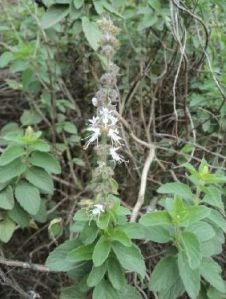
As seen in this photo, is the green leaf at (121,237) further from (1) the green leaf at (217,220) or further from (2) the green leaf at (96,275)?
(1) the green leaf at (217,220)

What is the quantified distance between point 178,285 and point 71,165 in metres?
0.90

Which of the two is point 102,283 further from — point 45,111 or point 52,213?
point 45,111

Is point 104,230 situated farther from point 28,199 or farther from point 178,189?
point 28,199

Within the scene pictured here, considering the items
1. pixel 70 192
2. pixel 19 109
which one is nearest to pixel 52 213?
pixel 70 192

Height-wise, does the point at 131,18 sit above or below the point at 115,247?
above

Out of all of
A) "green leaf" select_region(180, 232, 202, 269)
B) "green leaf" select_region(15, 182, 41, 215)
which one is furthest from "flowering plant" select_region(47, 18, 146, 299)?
"green leaf" select_region(15, 182, 41, 215)

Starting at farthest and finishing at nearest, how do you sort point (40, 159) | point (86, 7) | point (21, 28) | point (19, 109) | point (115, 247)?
point (19, 109) → point (21, 28) → point (86, 7) → point (40, 159) → point (115, 247)

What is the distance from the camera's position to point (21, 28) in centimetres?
238

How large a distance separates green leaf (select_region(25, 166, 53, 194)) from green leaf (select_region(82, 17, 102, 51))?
20.4 inches

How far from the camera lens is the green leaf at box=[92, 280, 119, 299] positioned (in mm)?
1337

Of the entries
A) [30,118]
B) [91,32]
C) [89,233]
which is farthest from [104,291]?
[30,118]

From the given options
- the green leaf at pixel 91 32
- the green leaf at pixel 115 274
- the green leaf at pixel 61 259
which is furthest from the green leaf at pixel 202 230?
the green leaf at pixel 91 32

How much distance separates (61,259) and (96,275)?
121 mm

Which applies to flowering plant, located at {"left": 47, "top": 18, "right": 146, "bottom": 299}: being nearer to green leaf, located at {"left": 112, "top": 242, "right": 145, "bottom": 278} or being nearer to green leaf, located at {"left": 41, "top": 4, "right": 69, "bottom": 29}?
green leaf, located at {"left": 112, "top": 242, "right": 145, "bottom": 278}
